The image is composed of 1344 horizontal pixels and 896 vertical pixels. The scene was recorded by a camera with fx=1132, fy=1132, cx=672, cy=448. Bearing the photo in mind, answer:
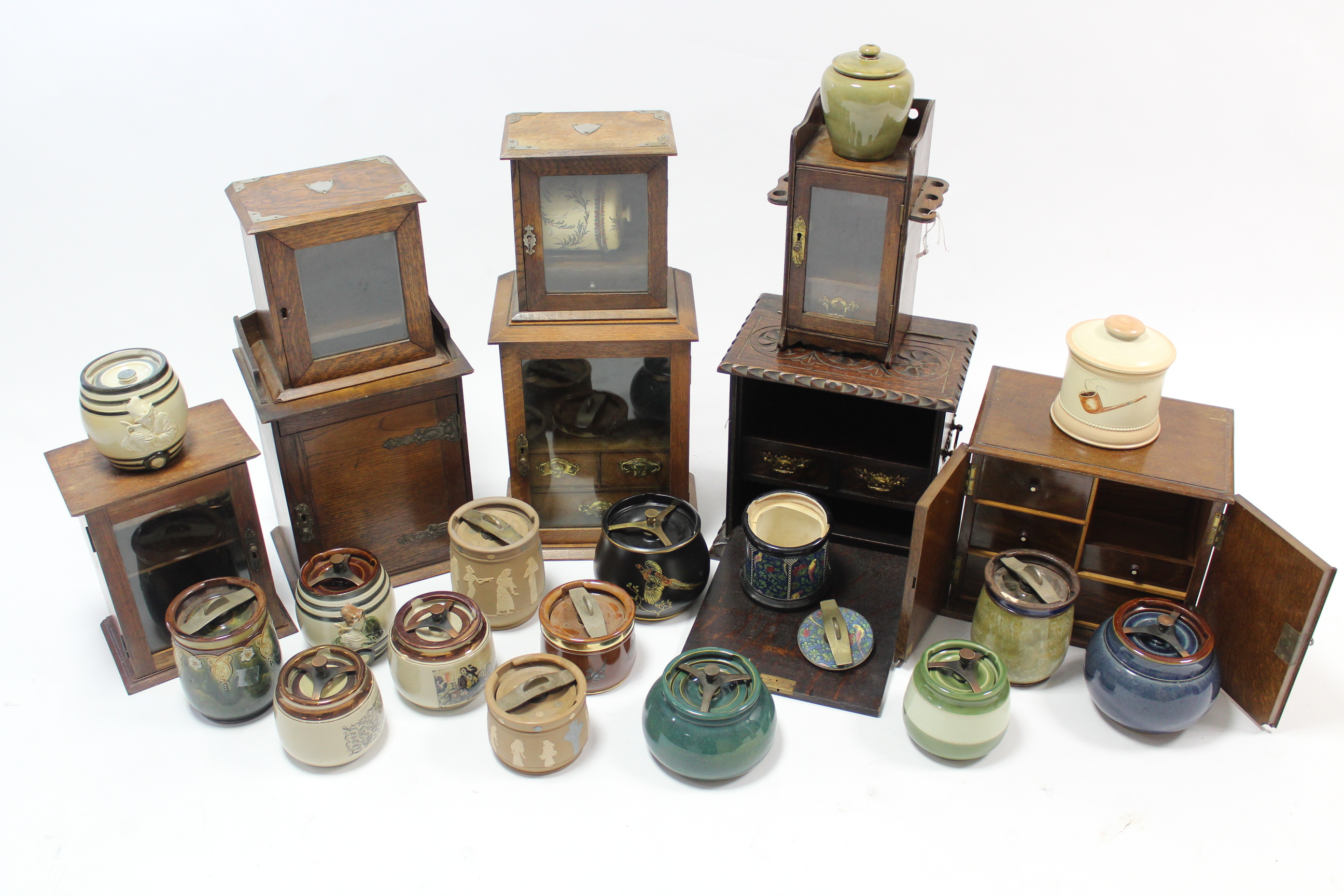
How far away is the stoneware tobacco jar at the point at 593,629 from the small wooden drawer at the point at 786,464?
576 mm

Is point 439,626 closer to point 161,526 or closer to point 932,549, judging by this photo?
point 161,526

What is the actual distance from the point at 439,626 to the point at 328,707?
33 centimetres

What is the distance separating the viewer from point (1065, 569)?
2.70 metres

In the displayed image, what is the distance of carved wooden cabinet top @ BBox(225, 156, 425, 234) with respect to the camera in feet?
8.50

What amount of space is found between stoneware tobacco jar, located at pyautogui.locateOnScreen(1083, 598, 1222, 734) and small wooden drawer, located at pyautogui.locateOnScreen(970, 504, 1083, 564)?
23cm

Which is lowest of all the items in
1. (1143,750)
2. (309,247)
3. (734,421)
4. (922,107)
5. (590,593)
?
(1143,750)

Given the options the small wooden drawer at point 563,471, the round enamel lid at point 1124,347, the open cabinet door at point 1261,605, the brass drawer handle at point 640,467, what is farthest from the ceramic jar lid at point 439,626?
the open cabinet door at point 1261,605

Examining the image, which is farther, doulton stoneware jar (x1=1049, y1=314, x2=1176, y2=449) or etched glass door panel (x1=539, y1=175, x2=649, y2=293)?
etched glass door panel (x1=539, y1=175, x2=649, y2=293)

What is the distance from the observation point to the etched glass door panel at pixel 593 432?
3.02 meters

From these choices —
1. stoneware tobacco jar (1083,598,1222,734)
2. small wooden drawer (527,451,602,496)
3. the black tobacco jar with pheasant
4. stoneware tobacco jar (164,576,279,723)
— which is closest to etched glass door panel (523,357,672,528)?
small wooden drawer (527,451,602,496)

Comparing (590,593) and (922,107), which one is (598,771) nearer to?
(590,593)

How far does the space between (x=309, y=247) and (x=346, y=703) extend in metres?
1.05

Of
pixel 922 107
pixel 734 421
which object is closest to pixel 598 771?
pixel 734 421

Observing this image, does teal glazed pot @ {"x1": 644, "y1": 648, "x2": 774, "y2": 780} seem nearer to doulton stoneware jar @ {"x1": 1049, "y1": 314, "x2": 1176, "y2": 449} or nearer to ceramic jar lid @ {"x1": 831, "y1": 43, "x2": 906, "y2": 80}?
doulton stoneware jar @ {"x1": 1049, "y1": 314, "x2": 1176, "y2": 449}
